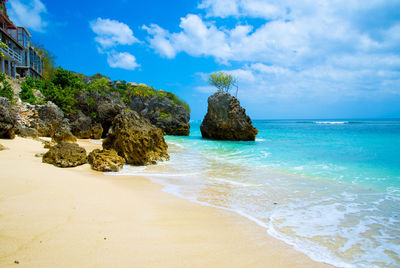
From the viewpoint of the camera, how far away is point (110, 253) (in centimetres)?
254

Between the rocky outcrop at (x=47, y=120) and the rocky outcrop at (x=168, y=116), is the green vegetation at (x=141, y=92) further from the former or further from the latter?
the rocky outcrop at (x=47, y=120)

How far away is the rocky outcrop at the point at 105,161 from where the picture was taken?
757cm

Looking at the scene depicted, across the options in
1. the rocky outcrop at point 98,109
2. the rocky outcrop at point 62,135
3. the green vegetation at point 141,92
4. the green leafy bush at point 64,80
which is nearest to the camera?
the rocky outcrop at point 62,135

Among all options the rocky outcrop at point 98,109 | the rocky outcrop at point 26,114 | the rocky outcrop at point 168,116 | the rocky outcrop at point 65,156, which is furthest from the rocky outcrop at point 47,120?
the rocky outcrop at point 168,116

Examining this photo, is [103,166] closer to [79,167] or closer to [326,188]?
[79,167]

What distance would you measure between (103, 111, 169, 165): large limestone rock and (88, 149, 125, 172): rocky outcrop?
0.98 meters

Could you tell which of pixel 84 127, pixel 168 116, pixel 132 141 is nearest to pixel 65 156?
pixel 132 141

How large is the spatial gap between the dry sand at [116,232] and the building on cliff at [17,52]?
29.2 meters

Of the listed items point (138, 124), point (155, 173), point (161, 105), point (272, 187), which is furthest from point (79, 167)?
point (161, 105)

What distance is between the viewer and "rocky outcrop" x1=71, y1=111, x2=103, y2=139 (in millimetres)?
17062

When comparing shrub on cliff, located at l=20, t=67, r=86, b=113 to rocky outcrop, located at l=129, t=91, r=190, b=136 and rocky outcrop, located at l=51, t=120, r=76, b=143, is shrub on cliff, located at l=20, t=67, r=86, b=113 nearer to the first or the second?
rocky outcrop, located at l=51, t=120, r=76, b=143

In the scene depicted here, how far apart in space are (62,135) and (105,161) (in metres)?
6.93

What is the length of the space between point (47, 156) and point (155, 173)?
3452 mm

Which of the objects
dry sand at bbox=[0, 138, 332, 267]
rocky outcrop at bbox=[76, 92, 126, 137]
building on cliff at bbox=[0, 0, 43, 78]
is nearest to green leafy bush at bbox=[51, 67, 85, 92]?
rocky outcrop at bbox=[76, 92, 126, 137]
